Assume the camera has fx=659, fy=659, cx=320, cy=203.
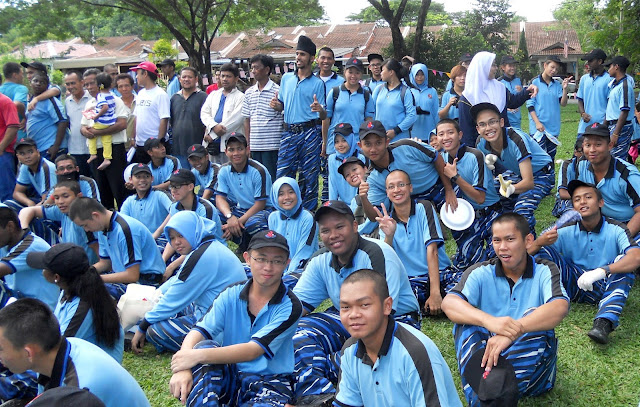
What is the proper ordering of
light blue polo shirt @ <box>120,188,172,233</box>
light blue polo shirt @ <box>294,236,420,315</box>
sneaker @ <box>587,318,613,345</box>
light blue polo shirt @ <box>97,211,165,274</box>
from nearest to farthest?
light blue polo shirt @ <box>294,236,420,315</box>
sneaker @ <box>587,318,613,345</box>
light blue polo shirt @ <box>97,211,165,274</box>
light blue polo shirt @ <box>120,188,172,233</box>

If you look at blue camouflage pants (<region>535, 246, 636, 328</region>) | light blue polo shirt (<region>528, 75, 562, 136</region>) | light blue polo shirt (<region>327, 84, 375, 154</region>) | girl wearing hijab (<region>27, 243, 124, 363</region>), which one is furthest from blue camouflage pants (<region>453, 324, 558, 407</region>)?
light blue polo shirt (<region>528, 75, 562, 136</region>)

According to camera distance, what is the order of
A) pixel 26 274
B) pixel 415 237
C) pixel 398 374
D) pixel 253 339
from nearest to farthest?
pixel 398 374
pixel 253 339
pixel 26 274
pixel 415 237

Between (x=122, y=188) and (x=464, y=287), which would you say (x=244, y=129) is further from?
(x=464, y=287)

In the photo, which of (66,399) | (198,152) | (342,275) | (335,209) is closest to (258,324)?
(342,275)

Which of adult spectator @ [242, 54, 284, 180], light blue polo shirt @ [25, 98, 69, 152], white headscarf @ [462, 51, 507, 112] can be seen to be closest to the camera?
white headscarf @ [462, 51, 507, 112]

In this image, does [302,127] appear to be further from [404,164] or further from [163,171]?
[404,164]

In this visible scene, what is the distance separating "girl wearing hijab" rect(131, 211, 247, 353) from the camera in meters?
4.64

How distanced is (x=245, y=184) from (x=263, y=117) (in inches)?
53.3

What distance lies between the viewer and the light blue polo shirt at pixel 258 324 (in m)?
3.69

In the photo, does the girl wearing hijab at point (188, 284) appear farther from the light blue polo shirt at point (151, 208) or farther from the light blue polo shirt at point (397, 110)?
the light blue polo shirt at point (397, 110)

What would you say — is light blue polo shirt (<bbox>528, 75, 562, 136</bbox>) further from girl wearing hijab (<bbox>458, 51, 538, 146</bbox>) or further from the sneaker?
the sneaker

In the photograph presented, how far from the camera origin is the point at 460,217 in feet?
19.3

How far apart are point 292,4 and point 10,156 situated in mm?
13622

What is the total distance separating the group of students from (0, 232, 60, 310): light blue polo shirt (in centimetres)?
1
